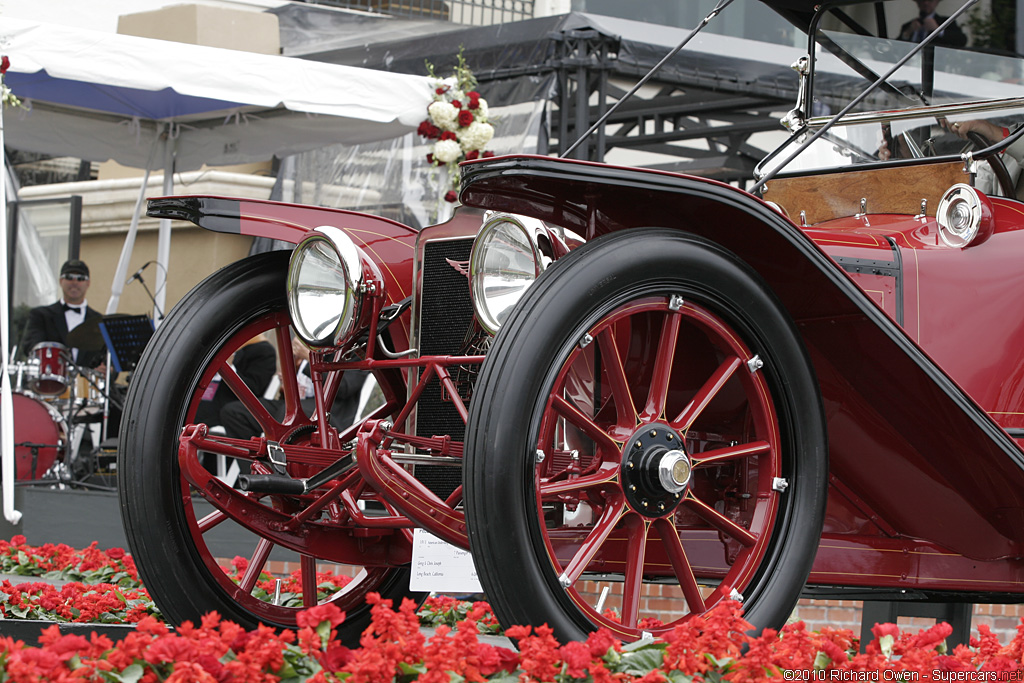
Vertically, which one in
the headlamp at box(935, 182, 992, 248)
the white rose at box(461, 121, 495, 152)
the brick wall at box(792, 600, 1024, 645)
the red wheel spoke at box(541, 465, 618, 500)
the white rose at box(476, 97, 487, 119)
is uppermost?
the white rose at box(476, 97, 487, 119)

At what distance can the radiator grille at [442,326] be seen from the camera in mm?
2461

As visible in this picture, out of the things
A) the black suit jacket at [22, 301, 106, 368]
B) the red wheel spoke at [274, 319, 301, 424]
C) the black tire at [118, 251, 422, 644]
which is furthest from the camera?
the black suit jacket at [22, 301, 106, 368]

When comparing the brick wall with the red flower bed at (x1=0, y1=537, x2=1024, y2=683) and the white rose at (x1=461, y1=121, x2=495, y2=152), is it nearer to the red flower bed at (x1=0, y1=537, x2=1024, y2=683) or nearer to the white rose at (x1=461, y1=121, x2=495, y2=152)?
the red flower bed at (x1=0, y1=537, x2=1024, y2=683)

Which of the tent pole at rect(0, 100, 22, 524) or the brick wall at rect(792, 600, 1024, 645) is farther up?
the tent pole at rect(0, 100, 22, 524)

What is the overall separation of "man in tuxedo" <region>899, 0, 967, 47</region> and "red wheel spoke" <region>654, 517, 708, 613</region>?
2.15 metres

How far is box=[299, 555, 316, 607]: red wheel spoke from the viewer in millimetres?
2672

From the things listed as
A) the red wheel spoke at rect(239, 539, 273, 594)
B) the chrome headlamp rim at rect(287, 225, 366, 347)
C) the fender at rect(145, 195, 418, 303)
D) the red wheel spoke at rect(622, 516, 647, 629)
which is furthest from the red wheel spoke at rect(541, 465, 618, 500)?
the red wheel spoke at rect(239, 539, 273, 594)

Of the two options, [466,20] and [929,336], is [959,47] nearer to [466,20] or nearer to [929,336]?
[929,336]

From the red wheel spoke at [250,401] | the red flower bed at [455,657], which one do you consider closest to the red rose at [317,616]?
the red flower bed at [455,657]

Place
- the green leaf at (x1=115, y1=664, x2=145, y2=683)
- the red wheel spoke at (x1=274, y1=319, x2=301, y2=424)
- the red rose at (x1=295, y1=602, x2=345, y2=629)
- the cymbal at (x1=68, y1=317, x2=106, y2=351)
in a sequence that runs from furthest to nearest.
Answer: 1. the cymbal at (x1=68, y1=317, x2=106, y2=351)
2. the red wheel spoke at (x1=274, y1=319, x2=301, y2=424)
3. the red rose at (x1=295, y1=602, x2=345, y2=629)
4. the green leaf at (x1=115, y1=664, x2=145, y2=683)

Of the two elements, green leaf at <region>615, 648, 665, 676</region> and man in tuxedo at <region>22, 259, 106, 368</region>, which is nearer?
green leaf at <region>615, 648, 665, 676</region>

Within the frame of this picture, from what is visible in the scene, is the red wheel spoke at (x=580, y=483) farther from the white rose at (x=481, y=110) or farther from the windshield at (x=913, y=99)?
the white rose at (x=481, y=110)

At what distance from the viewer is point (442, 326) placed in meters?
2.50

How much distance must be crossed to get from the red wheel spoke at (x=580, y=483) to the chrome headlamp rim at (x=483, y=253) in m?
0.38
